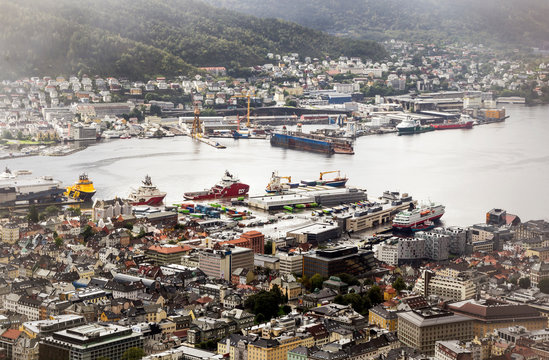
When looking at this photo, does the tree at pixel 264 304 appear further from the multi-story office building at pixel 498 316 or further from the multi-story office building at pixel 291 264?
the multi-story office building at pixel 498 316

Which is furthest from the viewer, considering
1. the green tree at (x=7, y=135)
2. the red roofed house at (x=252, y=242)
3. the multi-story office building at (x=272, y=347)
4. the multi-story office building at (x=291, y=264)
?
the green tree at (x=7, y=135)

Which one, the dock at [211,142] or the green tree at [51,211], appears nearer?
the green tree at [51,211]

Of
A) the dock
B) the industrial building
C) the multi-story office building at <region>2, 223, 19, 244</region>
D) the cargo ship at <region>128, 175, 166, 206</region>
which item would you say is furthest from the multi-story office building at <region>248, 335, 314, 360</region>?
the dock

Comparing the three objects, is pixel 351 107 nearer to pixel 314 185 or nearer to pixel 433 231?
pixel 314 185

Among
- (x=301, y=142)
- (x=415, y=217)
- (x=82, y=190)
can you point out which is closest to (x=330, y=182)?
(x=415, y=217)

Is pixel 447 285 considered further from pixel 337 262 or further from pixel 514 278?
pixel 337 262

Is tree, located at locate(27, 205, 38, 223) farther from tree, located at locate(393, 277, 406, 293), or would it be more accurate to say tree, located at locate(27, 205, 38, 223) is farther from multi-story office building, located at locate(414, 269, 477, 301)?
multi-story office building, located at locate(414, 269, 477, 301)

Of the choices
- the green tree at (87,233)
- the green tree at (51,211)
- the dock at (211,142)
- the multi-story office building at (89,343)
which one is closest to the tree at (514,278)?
the multi-story office building at (89,343)
